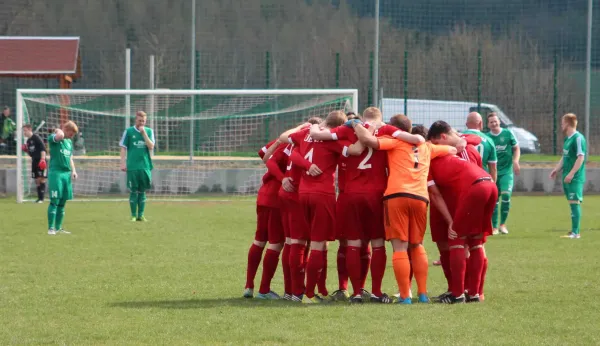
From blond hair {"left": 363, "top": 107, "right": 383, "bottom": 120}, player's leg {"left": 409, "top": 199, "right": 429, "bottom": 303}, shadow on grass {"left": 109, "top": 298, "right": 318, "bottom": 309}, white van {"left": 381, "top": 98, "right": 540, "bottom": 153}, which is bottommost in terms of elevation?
shadow on grass {"left": 109, "top": 298, "right": 318, "bottom": 309}

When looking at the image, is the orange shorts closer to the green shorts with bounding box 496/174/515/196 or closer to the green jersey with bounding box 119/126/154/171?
the green shorts with bounding box 496/174/515/196

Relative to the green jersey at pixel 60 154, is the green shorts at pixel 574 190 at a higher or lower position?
lower

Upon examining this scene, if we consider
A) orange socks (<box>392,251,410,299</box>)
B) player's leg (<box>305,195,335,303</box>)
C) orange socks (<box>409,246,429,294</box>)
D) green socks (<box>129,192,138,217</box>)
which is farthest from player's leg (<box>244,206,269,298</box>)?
green socks (<box>129,192,138,217</box>)

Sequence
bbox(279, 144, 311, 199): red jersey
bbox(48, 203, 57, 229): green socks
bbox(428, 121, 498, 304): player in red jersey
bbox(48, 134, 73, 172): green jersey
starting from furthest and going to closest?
bbox(48, 203, 57, 229): green socks < bbox(48, 134, 73, 172): green jersey < bbox(279, 144, 311, 199): red jersey < bbox(428, 121, 498, 304): player in red jersey

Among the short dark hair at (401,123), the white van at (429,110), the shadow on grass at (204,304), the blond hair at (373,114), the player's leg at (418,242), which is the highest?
the white van at (429,110)

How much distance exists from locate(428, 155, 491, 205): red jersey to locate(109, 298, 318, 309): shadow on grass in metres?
1.78

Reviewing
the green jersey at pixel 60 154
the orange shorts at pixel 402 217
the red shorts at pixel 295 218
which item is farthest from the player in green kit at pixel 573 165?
the green jersey at pixel 60 154

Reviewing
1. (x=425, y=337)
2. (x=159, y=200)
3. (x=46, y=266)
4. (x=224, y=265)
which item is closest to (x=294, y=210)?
(x=425, y=337)

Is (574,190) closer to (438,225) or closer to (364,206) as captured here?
(438,225)

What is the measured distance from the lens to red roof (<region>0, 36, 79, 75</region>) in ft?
89.4

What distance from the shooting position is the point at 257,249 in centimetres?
911

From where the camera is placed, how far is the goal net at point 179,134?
2305cm

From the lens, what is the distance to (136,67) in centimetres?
2859

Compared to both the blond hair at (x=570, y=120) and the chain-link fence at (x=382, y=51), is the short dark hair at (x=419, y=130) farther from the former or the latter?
the chain-link fence at (x=382, y=51)
